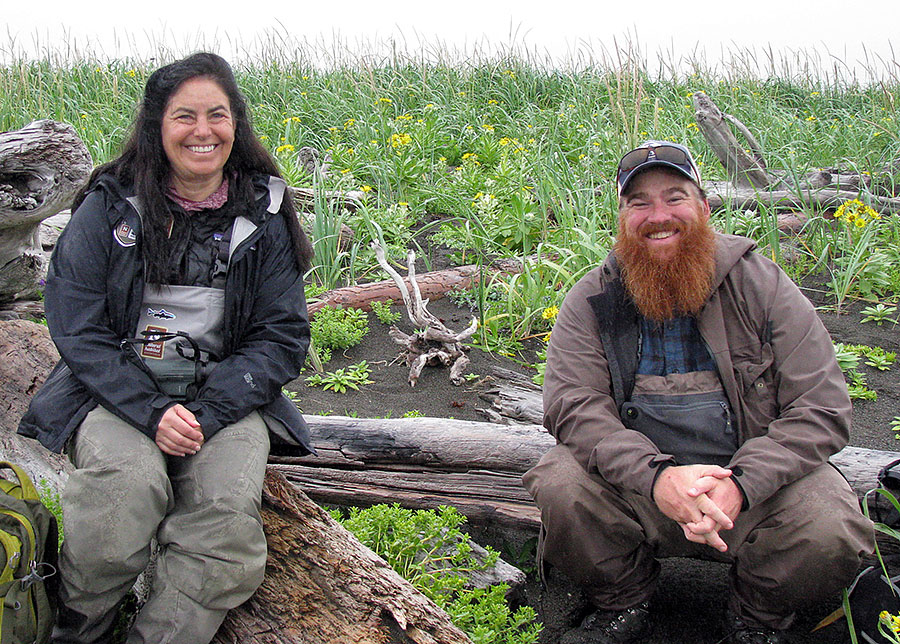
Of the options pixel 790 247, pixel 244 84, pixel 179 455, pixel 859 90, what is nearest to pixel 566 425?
pixel 179 455

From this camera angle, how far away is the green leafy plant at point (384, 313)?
5.45 m

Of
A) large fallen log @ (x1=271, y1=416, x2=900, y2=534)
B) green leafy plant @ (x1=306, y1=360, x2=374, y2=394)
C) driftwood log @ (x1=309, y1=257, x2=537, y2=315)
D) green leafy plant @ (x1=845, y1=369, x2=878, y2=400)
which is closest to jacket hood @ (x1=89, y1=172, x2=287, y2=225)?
large fallen log @ (x1=271, y1=416, x2=900, y2=534)

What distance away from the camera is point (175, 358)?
8.63ft

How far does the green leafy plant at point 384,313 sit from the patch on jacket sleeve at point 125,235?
9.52 ft

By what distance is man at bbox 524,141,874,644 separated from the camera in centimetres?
250

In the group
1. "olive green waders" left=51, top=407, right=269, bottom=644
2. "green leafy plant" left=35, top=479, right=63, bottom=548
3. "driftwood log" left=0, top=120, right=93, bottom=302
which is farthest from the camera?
"driftwood log" left=0, top=120, right=93, bottom=302

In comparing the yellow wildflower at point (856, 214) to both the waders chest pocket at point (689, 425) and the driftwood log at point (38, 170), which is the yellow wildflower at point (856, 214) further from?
the driftwood log at point (38, 170)

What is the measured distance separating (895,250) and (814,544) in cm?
413

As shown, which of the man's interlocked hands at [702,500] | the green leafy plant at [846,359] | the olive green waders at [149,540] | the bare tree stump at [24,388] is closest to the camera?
the olive green waders at [149,540]

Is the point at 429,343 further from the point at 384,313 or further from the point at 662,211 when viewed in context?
the point at 662,211

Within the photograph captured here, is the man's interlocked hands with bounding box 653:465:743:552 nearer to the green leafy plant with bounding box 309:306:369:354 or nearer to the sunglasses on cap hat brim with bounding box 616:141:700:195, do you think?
the sunglasses on cap hat brim with bounding box 616:141:700:195

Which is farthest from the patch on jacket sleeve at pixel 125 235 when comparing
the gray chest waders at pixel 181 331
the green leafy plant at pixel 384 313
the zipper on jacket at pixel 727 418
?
the green leafy plant at pixel 384 313

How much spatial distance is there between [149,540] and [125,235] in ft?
3.23

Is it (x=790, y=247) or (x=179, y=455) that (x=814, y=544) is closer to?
(x=179, y=455)
